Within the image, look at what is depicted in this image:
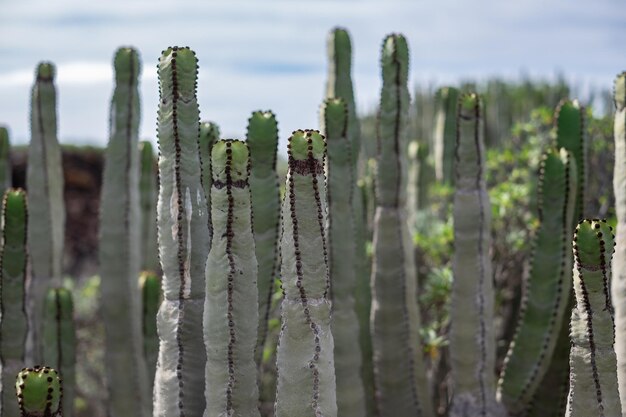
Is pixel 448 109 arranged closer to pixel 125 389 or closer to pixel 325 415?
pixel 125 389

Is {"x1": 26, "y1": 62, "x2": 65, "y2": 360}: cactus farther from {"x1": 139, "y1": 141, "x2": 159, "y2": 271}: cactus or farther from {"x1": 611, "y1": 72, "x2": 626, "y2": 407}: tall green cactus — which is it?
{"x1": 611, "y1": 72, "x2": 626, "y2": 407}: tall green cactus

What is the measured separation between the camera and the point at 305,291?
9.57 ft

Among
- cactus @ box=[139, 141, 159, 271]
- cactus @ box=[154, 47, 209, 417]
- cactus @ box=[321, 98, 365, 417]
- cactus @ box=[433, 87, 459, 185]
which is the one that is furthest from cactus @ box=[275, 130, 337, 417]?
cactus @ box=[433, 87, 459, 185]

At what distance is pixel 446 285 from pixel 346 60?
1.76m

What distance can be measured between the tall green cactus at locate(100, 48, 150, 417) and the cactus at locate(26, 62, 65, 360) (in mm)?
391

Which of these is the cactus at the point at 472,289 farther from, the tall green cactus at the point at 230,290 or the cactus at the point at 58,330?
Answer: the cactus at the point at 58,330

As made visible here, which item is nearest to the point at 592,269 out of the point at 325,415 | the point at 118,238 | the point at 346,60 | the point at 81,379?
the point at 325,415

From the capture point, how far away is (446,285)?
18.3 feet

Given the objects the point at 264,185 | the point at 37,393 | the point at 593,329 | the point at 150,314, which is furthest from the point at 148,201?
the point at 593,329

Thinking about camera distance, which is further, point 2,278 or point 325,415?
point 2,278

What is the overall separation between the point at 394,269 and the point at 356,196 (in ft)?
1.63

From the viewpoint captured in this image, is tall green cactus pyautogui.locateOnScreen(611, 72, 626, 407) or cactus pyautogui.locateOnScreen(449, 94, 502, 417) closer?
tall green cactus pyautogui.locateOnScreen(611, 72, 626, 407)

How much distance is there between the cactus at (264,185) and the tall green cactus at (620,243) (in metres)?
1.65

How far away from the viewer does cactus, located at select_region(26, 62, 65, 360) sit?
5059mm
